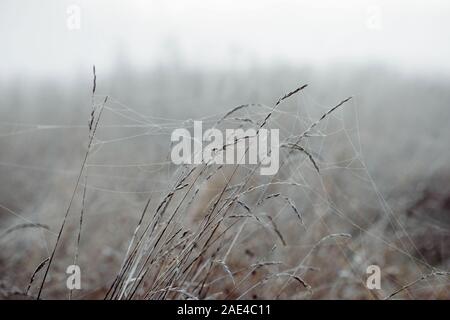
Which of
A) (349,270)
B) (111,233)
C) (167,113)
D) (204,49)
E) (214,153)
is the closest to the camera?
(214,153)

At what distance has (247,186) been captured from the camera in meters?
2.45

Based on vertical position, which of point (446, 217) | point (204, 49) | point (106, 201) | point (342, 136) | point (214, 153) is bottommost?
point (446, 217)

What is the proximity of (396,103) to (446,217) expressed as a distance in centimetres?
157

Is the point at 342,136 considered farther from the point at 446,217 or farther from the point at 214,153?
the point at 214,153

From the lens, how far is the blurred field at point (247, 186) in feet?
5.81

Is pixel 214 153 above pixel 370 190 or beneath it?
above

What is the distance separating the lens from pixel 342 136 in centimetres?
308

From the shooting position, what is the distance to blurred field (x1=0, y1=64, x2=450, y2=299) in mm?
1770

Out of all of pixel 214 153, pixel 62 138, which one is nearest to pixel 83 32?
pixel 62 138

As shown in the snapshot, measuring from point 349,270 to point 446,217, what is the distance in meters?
1.20

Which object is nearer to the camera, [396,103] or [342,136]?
[342,136]

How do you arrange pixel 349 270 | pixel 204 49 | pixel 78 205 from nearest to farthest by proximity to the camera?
pixel 349 270 < pixel 78 205 < pixel 204 49

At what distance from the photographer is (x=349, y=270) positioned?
221 cm

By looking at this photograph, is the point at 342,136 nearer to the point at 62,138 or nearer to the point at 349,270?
the point at 349,270
